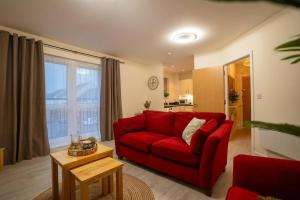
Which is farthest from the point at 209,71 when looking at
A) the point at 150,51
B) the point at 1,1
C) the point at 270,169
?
the point at 1,1

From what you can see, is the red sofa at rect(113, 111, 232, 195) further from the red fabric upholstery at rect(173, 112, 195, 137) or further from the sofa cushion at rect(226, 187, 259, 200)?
the sofa cushion at rect(226, 187, 259, 200)

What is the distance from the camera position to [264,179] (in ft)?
3.81

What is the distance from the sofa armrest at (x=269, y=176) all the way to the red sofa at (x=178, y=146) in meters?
0.46

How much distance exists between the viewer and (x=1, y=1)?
2.06m

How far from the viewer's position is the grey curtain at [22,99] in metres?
2.57

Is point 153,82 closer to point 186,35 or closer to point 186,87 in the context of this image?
point 186,87

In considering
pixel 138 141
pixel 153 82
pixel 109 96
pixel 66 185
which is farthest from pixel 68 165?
pixel 153 82

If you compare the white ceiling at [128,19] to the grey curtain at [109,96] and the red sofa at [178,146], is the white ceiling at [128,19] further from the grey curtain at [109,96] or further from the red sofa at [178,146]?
the red sofa at [178,146]

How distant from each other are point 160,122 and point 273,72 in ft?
6.63

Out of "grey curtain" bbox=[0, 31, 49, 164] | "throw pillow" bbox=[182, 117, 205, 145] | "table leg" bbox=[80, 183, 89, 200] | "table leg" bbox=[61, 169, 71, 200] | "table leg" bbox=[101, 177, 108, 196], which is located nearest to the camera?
"table leg" bbox=[80, 183, 89, 200]

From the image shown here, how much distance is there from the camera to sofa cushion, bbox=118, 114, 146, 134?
9.24 ft

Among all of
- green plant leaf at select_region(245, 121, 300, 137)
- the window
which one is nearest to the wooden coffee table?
green plant leaf at select_region(245, 121, 300, 137)

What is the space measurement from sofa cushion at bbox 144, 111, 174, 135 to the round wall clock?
2.34m

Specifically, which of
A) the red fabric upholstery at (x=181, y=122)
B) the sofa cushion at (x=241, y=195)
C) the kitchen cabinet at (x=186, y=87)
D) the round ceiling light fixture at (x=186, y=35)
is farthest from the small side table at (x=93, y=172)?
the kitchen cabinet at (x=186, y=87)
